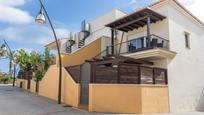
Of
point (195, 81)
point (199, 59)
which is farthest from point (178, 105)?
point (199, 59)

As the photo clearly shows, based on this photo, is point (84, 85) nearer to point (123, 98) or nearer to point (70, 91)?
point (70, 91)

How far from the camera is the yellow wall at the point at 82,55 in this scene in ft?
59.4

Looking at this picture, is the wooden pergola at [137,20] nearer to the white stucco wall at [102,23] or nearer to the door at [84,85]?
the white stucco wall at [102,23]

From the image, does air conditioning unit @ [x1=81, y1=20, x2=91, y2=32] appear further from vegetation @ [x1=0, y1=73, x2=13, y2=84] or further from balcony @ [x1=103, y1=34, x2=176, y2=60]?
vegetation @ [x1=0, y1=73, x2=13, y2=84]

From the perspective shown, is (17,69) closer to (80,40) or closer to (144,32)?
(80,40)

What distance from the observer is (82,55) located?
18625 mm

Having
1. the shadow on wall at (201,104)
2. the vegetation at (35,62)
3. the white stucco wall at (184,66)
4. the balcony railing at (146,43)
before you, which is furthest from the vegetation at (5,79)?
the shadow on wall at (201,104)

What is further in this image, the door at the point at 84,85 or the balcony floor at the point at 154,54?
the door at the point at 84,85

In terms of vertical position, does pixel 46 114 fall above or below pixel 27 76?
below

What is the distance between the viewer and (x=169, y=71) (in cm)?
1477

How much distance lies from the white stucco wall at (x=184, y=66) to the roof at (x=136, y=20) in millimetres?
1409

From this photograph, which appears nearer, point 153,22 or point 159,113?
point 159,113

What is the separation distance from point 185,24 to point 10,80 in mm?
29249

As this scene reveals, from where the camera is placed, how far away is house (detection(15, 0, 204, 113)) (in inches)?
494
